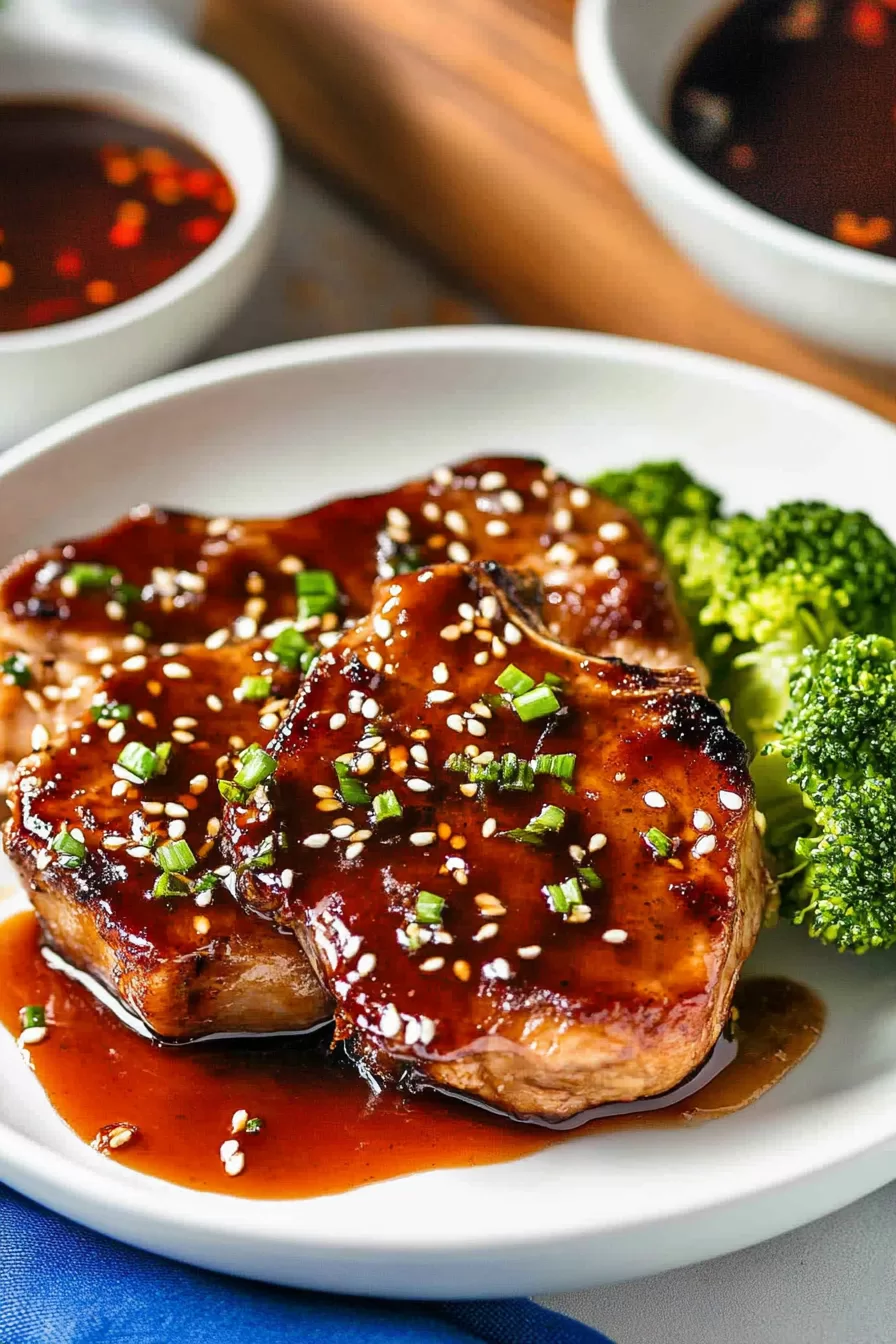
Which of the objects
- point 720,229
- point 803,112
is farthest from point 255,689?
point 803,112

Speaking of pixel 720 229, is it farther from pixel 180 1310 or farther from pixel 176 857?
pixel 180 1310

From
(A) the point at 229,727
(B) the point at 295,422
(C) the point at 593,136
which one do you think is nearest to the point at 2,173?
(B) the point at 295,422

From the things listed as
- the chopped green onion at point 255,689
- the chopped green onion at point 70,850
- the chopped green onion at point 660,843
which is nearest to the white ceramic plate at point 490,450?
the chopped green onion at point 70,850

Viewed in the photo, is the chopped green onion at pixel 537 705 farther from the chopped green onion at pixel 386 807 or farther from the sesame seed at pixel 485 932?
the sesame seed at pixel 485 932

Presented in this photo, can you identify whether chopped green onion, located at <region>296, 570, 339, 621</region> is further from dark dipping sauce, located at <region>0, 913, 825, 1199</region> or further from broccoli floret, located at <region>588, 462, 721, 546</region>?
dark dipping sauce, located at <region>0, 913, 825, 1199</region>

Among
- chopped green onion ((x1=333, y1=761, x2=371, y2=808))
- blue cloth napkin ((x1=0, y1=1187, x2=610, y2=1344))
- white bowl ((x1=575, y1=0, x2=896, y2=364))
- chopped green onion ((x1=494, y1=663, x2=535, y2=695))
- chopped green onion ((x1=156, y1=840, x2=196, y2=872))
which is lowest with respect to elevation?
blue cloth napkin ((x1=0, y1=1187, x2=610, y2=1344))

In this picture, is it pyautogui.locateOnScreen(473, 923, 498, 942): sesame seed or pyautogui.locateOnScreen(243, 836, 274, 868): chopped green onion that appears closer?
pyautogui.locateOnScreen(473, 923, 498, 942): sesame seed

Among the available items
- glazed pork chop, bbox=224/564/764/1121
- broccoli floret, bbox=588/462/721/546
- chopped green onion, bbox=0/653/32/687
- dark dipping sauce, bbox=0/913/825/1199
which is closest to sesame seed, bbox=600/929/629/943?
glazed pork chop, bbox=224/564/764/1121
